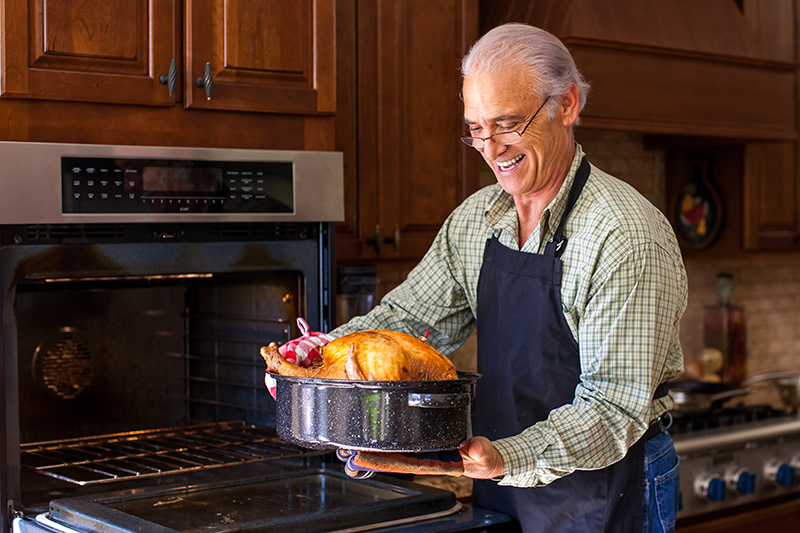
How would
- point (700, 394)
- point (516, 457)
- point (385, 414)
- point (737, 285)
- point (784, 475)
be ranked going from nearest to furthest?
point (385, 414) → point (516, 457) → point (784, 475) → point (700, 394) → point (737, 285)

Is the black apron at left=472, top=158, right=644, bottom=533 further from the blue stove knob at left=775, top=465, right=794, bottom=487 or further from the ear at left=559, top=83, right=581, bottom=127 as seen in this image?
the blue stove knob at left=775, top=465, right=794, bottom=487

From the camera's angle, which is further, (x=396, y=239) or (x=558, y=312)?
(x=396, y=239)

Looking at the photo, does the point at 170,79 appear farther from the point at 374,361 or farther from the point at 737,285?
the point at 737,285

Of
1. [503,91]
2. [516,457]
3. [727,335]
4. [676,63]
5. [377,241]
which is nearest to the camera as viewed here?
[516,457]

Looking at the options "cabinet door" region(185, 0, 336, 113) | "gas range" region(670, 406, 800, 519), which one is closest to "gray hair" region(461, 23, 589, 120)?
"cabinet door" region(185, 0, 336, 113)

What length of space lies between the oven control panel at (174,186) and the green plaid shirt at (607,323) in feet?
1.04

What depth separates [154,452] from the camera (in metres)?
1.87

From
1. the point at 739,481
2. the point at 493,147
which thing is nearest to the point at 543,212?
the point at 493,147

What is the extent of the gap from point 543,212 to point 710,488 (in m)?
1.66

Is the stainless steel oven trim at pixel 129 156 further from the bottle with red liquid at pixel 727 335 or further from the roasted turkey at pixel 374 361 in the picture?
the bottle with red liquid at pixel 727 335

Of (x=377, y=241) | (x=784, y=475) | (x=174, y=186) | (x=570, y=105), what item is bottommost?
(x=784, y=475)

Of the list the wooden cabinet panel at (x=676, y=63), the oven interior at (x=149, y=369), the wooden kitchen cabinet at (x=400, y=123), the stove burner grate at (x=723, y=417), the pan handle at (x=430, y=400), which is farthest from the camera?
the stove burner grate at (x=723, y=417)

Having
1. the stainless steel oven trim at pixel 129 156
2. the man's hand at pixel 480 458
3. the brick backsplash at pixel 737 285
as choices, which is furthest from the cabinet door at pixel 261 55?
the brick backsplash at pixel 737 285

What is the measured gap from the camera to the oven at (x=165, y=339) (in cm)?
154
